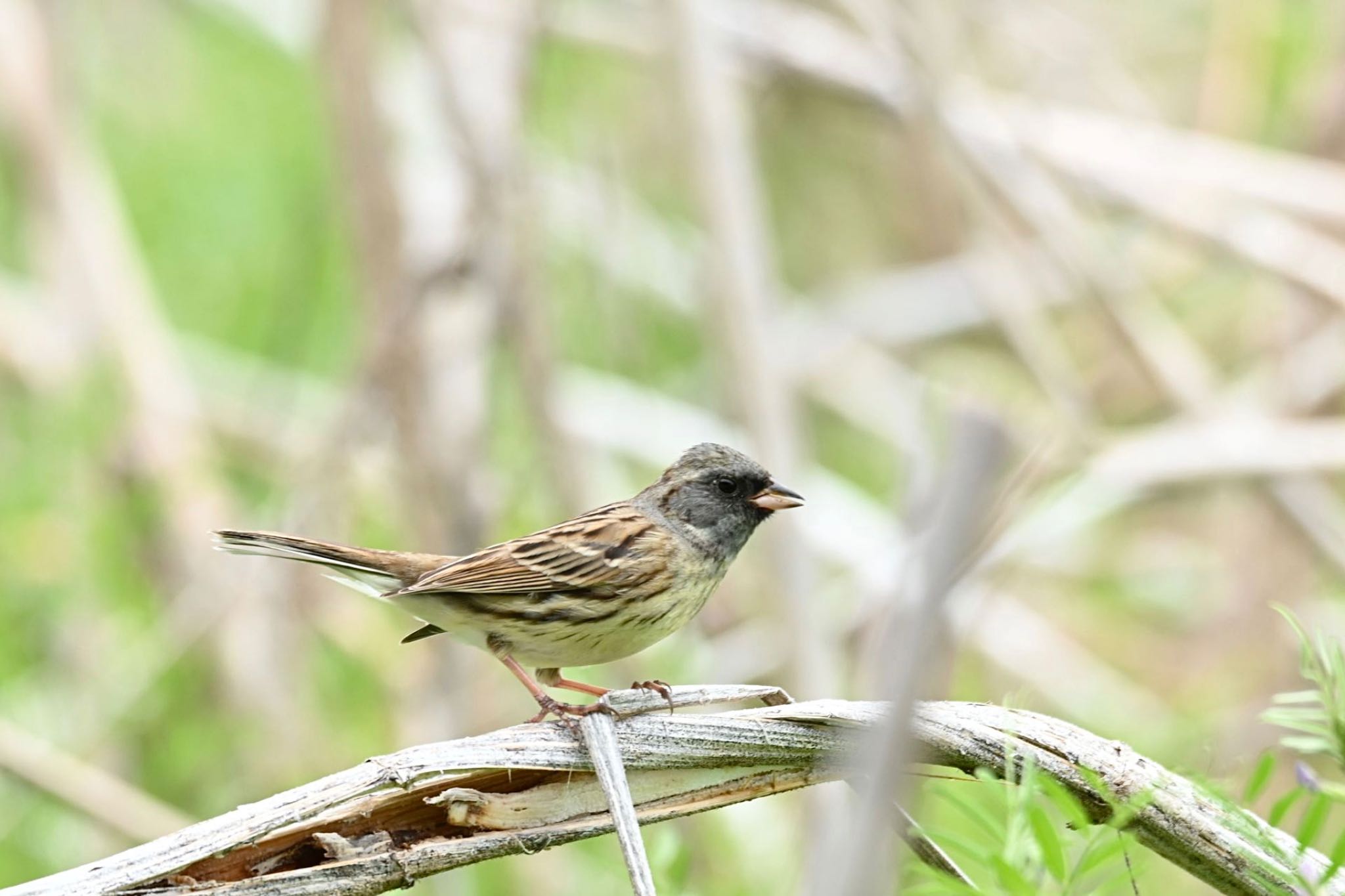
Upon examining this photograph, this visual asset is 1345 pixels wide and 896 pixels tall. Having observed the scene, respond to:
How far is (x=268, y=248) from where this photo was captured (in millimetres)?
5281

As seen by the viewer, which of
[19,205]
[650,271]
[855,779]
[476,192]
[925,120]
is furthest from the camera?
[650,271]

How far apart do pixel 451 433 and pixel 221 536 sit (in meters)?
1.14

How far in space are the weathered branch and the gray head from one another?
43.7 inches

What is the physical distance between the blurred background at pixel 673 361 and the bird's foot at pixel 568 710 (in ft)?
1.75

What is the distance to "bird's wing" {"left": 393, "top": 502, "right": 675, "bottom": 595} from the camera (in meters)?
2.16

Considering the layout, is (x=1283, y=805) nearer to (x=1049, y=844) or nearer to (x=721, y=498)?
(x=1049, y=844)

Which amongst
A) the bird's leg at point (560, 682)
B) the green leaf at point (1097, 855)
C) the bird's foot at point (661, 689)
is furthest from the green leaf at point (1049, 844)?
the bird's leg at point (560, 682)

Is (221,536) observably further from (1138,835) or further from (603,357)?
(603,357)

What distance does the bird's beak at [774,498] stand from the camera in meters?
2.31

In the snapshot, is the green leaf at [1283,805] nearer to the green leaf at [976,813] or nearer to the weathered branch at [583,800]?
the weathered branch at [583,800]

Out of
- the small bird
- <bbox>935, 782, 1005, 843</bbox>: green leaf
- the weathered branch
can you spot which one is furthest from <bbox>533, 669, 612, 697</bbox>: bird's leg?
<bbox>935, 782, 1005, 843</bbox>: green leaf

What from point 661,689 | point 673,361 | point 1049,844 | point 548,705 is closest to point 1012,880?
point 1049,844

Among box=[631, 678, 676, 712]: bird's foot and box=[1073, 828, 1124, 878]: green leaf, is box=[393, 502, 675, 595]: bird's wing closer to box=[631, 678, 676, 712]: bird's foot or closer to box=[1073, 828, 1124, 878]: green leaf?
box=[631, 678, 676, 712]: bird's foot

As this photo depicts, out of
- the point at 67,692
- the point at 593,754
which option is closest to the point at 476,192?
the point at 67,692
